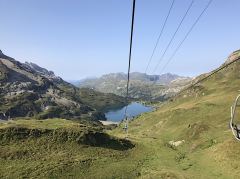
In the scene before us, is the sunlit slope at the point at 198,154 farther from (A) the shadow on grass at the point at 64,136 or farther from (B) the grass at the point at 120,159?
(A) the shadow on grass at the point at 64,136

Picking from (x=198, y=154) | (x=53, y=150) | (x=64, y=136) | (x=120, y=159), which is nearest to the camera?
(x=120, y=159)

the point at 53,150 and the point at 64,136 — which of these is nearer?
the point at 53,150

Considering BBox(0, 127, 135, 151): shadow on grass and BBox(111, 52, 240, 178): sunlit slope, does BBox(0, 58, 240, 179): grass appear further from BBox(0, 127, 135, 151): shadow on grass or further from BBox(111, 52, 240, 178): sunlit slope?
BBox(0, 127, 135, 151): shadow on grass

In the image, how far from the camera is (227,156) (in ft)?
198

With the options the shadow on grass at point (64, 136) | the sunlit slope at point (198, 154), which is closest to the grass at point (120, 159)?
the sunlit slope at point (198, 154)

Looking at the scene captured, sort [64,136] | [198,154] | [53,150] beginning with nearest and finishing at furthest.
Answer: [53,150] < [198,154] < [64,136]

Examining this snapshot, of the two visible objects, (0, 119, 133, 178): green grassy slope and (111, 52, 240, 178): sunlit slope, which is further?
(111, 52, 240, 178): sunlit slope

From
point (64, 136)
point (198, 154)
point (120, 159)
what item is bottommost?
point (120, 159)

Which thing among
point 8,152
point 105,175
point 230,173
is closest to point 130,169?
point 105,175

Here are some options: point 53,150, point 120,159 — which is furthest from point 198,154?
point 53,150

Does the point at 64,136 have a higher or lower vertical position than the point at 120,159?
higher

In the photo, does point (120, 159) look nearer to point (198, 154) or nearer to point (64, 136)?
point (64, 136)

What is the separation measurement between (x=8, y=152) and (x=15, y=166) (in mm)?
6876

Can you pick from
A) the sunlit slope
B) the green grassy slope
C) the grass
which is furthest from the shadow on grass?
the sunlit slope
